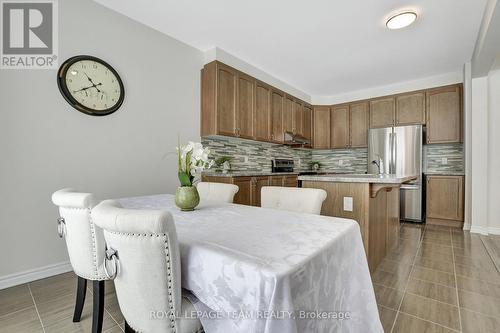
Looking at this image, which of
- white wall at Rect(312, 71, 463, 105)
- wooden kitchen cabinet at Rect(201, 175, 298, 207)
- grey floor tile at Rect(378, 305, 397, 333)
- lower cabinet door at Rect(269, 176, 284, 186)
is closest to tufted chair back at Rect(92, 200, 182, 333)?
grey floor tile at Rect(378, 305, 397, 333)

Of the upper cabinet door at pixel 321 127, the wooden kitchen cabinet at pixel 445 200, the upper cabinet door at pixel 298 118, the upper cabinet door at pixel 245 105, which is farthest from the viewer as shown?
the upper cabinet door at pixel 321 127

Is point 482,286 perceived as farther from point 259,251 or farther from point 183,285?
point 183,285

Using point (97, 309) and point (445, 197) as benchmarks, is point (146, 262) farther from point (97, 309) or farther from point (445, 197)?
point (445, 197)

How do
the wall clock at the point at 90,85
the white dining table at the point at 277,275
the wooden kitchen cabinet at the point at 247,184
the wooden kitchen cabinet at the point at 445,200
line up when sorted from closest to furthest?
the white dining table at the point at 277,275, the wall clock at the point at 90,85, the wooden kitchen cabinet at the point at 247,184, the wooden kitchen cabinet at the point at 445,200

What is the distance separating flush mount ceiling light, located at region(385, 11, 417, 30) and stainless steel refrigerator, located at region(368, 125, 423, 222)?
204 centimetres

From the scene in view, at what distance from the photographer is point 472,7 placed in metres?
2.30

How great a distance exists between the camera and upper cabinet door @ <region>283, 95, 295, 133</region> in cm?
443

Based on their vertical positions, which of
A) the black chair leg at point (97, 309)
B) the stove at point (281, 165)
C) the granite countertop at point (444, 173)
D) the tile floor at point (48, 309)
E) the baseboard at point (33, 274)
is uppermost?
the stove at point (281, 165)

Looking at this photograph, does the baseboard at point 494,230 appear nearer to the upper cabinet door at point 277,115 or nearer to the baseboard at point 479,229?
the baseboard at point 479,229

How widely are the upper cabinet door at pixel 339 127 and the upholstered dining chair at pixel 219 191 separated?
3.81 metres

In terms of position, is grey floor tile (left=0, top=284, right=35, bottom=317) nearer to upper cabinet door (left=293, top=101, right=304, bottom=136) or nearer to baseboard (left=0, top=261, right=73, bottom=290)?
baseboard (left=0, top=261, right=73, bottom=290)

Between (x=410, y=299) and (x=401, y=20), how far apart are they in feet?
8.76

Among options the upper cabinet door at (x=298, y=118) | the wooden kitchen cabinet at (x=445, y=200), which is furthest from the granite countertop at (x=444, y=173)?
the upper cabinet door at (x=298, y=118)

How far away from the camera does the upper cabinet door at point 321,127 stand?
205 inches
